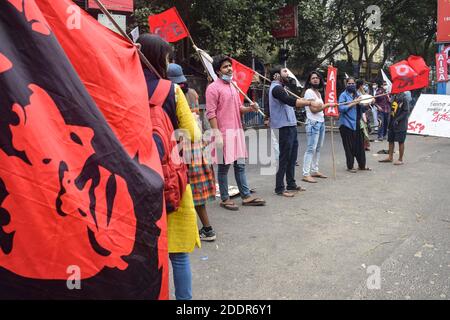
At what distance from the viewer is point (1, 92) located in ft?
4.92

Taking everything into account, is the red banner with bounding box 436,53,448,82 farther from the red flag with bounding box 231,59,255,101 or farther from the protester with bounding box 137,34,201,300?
the protester with bounding box 137,34,201,300

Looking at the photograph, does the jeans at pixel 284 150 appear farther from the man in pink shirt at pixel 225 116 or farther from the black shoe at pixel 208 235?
the black shoe at pixel 208 235

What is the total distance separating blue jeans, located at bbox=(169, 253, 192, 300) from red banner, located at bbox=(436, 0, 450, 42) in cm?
1731

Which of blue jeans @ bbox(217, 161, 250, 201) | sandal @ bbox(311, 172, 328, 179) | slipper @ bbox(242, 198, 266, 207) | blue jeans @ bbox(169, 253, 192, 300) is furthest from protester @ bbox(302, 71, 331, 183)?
blue jeans @ bbox(169, 253, 192, 300)

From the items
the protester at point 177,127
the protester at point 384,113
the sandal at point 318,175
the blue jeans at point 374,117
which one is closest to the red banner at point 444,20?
the blue jeans at point 374,117

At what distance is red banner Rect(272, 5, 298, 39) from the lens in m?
14.2

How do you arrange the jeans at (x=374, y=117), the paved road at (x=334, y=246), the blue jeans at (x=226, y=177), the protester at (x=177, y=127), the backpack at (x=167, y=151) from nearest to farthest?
the backpack at (x=167, y=151), the protester at (x=177, y=127), the paved road at (x=334, y=246), the blue jeans at (x=226, y=177), the jeans at (x=374, y=117)

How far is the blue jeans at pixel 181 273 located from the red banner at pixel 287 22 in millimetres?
12782

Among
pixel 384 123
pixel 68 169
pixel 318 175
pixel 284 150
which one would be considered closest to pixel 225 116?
pixel 284 150

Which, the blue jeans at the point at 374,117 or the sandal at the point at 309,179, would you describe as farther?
the blue jeans at the point at 374,117

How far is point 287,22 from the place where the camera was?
14.3m

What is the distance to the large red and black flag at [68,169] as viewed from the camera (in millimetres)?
1532

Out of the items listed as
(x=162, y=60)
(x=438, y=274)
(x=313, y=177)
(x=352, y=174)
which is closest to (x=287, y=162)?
(x=313, y=177)

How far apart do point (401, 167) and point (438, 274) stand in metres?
5.24
